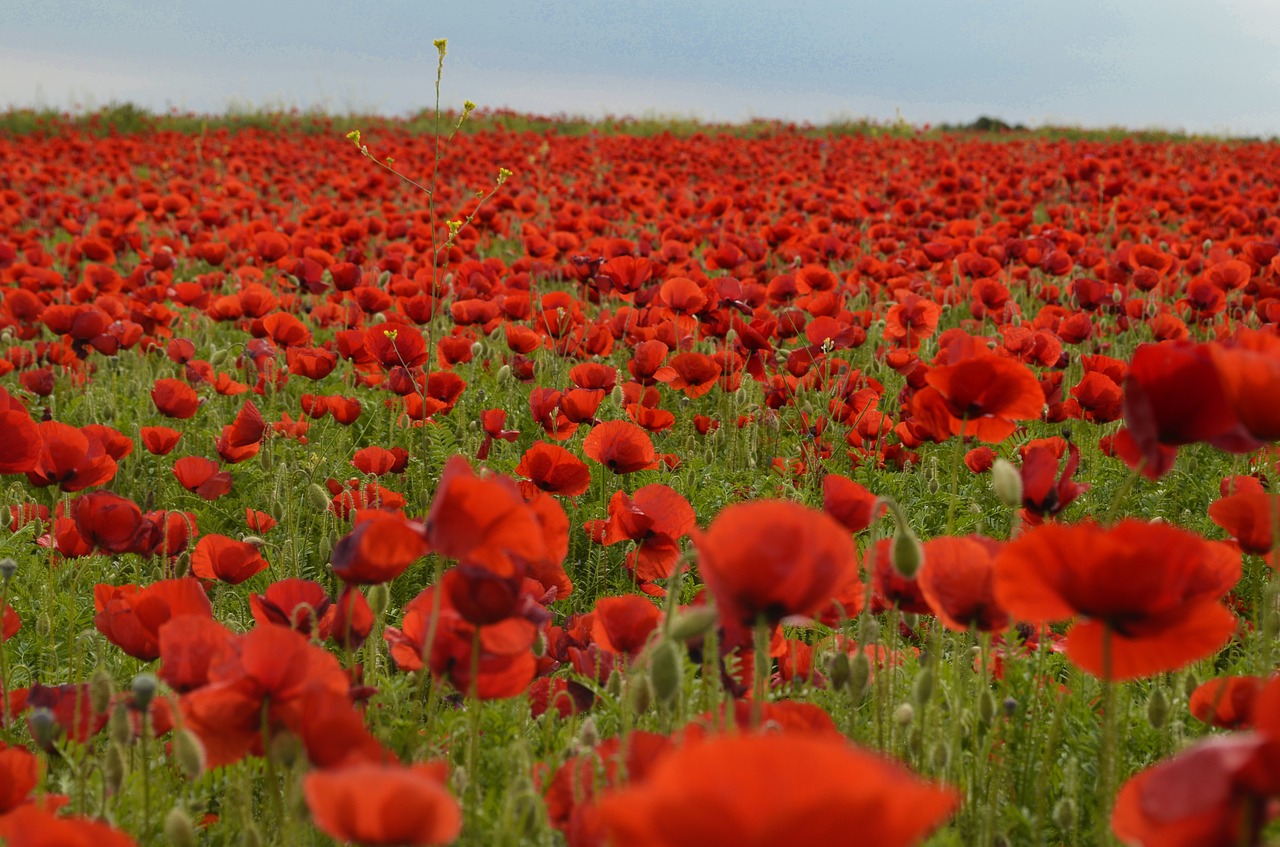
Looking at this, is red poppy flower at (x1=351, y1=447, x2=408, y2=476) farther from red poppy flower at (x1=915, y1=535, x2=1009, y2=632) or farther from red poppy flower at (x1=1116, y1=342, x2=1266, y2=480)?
red poppy flower at (x1=1116, y1=342, x2=1266, y2=480)

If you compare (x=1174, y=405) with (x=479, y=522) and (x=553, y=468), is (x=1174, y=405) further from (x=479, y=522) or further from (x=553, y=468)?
(x=553, y=468)

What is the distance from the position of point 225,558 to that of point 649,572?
2.85ft

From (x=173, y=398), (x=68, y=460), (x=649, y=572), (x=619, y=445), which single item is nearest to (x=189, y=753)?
(x=649, y=572)

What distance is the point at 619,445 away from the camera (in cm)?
272

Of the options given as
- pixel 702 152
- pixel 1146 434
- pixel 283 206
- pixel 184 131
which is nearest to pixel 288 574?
pixel 1146 434

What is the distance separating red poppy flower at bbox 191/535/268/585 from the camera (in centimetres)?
223

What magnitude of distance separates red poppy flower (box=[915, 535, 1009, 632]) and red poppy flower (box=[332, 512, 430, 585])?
0.65m

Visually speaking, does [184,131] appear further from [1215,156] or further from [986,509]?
[986,509]

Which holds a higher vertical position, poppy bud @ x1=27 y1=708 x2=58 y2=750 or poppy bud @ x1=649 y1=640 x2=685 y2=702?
poppy bud @ x1=649 y1=640 x2=685 y2=702

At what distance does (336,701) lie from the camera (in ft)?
3.69

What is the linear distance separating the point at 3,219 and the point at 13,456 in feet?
27.2

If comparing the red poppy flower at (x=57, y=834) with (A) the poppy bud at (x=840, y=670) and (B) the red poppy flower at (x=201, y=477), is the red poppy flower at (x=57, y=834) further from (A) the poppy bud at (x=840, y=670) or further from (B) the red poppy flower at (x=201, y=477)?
(B) the red poppy flower at (x=201, y=477)

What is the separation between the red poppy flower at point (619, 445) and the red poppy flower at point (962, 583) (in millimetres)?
1305

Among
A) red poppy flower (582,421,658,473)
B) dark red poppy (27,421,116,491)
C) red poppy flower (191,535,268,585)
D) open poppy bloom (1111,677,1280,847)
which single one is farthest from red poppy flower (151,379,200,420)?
open poppy bloom (1111,677,1280,847)
